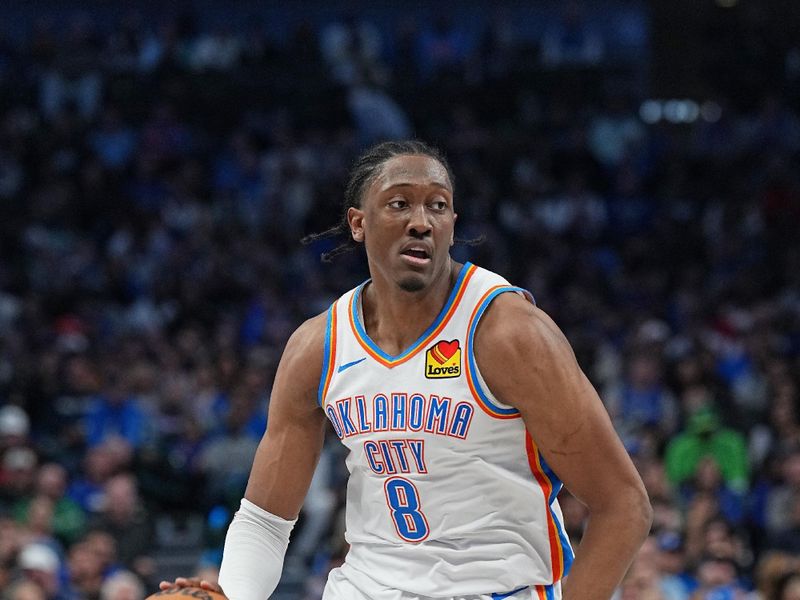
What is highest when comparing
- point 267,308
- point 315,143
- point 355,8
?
point 355,8

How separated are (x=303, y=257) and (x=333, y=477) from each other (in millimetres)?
3684

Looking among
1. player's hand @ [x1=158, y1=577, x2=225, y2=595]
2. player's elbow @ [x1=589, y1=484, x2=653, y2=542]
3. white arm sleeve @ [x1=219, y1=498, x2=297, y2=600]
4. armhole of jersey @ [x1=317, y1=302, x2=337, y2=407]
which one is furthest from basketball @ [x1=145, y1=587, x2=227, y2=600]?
player's elbow @ [x1=589, y1=484, x2=653, y2=542]

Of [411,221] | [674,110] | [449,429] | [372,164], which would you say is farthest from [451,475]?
[674,110]

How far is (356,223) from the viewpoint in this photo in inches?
153

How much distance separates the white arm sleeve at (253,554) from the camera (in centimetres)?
391

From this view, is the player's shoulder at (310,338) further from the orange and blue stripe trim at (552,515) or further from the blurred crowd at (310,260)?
the blurred crowd at (310,260)

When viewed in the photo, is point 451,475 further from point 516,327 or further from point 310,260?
point 310,260

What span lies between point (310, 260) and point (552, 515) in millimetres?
9548

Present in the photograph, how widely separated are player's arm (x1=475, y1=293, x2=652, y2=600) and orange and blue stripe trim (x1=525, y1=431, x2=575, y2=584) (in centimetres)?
14

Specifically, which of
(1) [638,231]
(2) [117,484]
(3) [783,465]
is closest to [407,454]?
(2) [117,484]

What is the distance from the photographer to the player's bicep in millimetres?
3432

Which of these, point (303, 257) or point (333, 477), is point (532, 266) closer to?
point (303, 257)

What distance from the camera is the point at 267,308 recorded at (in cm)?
1222

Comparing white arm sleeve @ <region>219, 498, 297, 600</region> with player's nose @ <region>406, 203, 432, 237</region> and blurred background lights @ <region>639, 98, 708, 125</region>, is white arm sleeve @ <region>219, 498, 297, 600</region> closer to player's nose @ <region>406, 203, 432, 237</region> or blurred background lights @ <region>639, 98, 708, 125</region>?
player's nose @ <region>406, 203, 432, 237</region>
